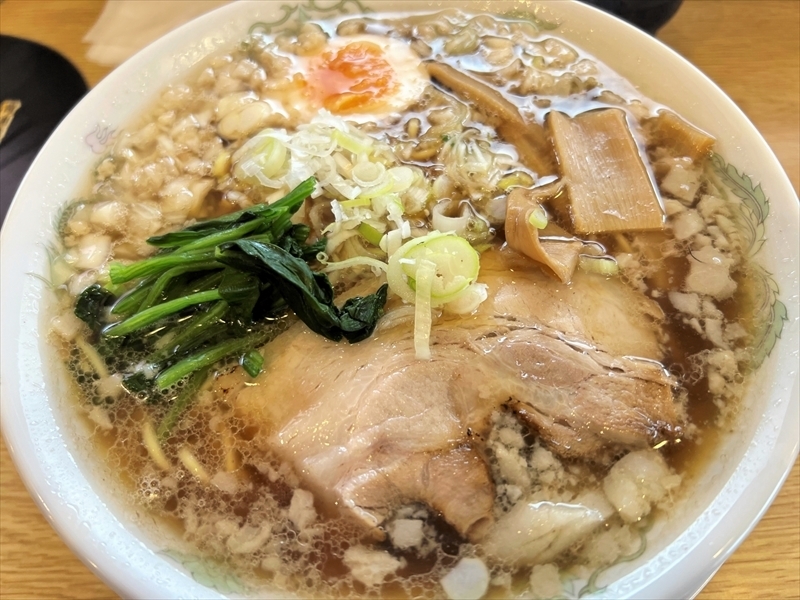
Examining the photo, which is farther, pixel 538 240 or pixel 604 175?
pixel 604 175

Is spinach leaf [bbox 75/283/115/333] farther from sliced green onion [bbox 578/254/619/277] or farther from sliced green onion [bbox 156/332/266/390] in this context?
sliced green onion [bbox 578/254/619/277]

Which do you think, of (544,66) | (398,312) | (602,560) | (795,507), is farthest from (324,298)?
(795,507)

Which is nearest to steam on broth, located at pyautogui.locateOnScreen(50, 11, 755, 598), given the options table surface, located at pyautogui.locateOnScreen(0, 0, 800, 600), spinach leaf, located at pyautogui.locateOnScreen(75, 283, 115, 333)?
spinach leaf, located at pyautogui.locateOnScreen(75, 283, 115, 333)

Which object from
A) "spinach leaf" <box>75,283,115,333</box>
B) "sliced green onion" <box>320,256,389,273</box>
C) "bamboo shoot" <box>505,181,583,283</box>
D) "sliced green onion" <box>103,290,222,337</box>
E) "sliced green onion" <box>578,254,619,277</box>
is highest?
"bamboo shoot" <box>505,181,583,283</box>

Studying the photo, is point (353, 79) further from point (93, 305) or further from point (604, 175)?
point (93, 305)

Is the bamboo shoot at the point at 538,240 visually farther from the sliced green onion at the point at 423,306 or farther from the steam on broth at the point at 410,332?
the sliced green onion at the point at 423,306

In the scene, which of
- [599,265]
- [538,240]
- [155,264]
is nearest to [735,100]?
[599,265]
